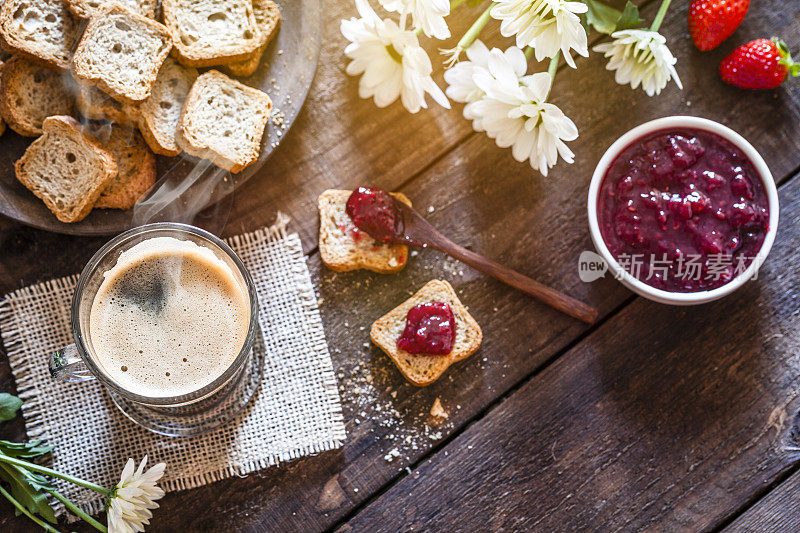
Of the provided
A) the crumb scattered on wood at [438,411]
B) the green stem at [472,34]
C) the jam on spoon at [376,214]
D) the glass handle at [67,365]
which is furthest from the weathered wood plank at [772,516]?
the glass handle at [67,365]

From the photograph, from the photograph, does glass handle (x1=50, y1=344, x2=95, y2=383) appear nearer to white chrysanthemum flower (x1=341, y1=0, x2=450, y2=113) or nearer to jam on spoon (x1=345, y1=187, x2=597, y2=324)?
jam on spoon (x1=345, y1=187, x2=597, y2=324)

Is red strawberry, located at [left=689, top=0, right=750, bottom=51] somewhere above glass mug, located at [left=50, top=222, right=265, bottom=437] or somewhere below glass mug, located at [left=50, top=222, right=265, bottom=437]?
above

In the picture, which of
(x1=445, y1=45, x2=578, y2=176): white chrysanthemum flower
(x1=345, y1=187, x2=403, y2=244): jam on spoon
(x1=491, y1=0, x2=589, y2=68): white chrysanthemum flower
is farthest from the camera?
(x1=345, y1=187, x2=403, y2=244): jam on spoon

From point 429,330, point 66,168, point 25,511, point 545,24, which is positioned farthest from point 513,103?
point 25,511

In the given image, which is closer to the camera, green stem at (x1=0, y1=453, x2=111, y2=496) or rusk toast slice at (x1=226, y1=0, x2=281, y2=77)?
green stem at (x1=0, y1=453, x2=111, y2=496)

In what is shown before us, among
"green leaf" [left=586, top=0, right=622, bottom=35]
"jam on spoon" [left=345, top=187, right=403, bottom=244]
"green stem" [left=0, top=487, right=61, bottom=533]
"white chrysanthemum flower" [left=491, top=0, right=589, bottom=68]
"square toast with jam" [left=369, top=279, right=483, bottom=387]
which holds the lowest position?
"green stem" [left=0, top=487, right=61, bottom=533]

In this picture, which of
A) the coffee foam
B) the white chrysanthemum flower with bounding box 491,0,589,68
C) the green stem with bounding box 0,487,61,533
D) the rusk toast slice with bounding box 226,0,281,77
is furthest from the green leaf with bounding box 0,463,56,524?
the white chrysanthemum flower with bounding box 491,0,589,68

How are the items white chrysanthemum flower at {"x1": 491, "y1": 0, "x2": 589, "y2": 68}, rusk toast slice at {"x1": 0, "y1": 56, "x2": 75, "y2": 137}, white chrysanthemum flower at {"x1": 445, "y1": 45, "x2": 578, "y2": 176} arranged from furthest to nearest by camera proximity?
rusk toast slice at {"x1": 0, "y1": 56, "x2": 75, "y2": 137}, white chrysanthemum flower at {"x1": 445, "y1": 45, "x2": 578, "y2": 176}, white chrysanthemum flower at {"x1": 491, "y1": 0, "x2": 589, "y2": 68}
